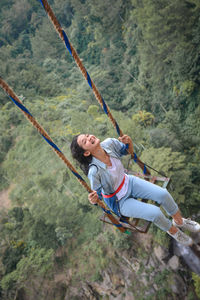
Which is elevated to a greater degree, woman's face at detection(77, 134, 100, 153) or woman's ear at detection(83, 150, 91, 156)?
woman's face at detection(77, 134, 100, 153)

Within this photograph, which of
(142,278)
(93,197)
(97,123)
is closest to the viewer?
(93,197)

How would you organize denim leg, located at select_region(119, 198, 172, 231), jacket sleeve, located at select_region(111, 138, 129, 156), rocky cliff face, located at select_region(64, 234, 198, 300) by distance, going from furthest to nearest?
rocky cliff face, located at select_region(64, 234, 198, 300) → jacket sleeve, located at select_region(111, 138, 129, 156) → denim leg, located at select_region(119, 198, 172, 231)

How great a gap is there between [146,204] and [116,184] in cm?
44

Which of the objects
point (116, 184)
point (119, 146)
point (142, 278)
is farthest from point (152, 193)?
point (142, 278)

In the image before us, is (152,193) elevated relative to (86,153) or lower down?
lower down

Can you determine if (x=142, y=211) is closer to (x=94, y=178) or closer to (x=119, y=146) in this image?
(x=94, y=178)

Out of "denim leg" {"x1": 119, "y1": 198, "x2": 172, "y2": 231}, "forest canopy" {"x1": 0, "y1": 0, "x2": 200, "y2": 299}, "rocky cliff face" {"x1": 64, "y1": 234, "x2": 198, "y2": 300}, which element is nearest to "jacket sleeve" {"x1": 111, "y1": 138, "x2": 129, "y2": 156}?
"denim leg" {"x1": 119, "y1": 198, "x2": 172, "y2": 231}

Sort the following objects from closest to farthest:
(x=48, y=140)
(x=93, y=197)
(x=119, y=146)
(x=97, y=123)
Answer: (x=48, y=140) → (x=93, y=197) → (x=119, y=146) → (x=97, y=123)

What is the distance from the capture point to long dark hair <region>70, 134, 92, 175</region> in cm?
263

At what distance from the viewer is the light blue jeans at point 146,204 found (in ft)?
9.03

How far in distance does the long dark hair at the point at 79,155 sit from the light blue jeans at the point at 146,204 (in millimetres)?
606

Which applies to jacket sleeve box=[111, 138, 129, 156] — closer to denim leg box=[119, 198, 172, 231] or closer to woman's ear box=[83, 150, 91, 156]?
woman's ear box=[83, 150, 91, 156]

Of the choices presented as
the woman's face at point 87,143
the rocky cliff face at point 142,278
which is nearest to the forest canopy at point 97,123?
the rocky cliff face at point 142,278

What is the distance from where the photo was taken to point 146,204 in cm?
279
